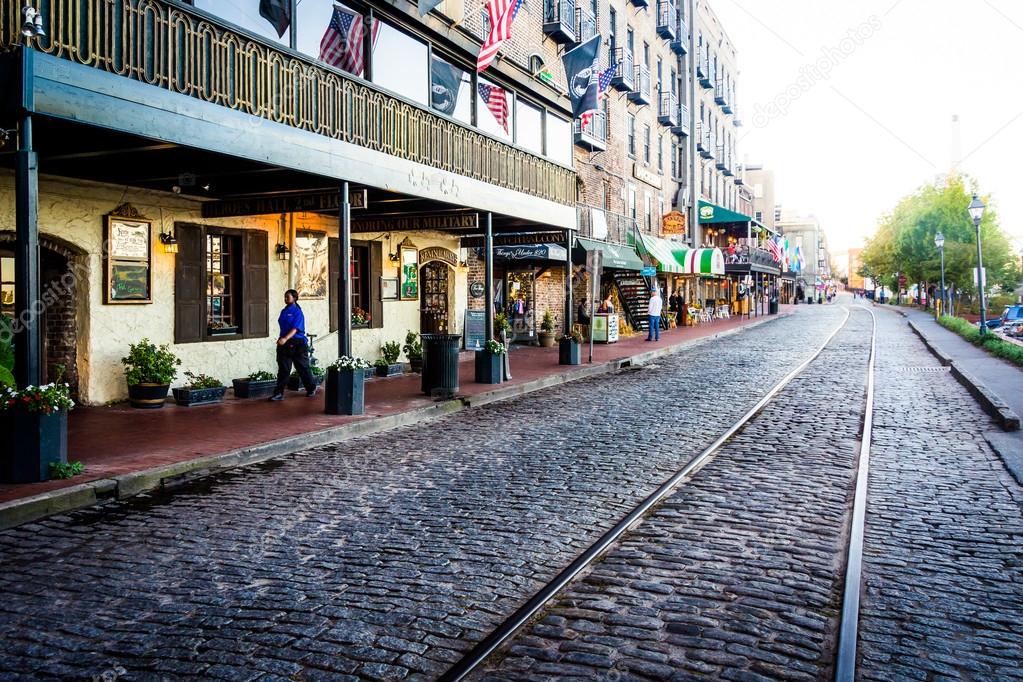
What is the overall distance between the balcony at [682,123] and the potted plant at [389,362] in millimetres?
26985

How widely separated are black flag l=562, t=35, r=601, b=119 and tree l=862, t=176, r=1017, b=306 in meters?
41.1

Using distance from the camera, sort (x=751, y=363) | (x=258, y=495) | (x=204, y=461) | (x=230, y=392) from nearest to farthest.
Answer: (x=258, y=495)
(x=204, y=461)
(x=230, y=392)
(x=751, y=363)

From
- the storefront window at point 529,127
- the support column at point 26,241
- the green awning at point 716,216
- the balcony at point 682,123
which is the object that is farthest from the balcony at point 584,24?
the support column at point 26,241

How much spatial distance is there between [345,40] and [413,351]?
A: 282 inches

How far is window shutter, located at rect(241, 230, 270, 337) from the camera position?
1377cm

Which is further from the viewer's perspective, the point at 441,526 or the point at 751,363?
the point at 751,363

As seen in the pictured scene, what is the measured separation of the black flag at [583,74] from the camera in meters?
17.6

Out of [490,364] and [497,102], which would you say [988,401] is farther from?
[497,102]

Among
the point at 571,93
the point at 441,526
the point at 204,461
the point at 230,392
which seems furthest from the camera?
the point at 571,93

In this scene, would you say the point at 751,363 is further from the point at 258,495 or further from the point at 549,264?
the point at 258,495

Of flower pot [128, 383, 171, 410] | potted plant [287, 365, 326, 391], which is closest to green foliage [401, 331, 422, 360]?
potted plant [287, 365, 326, 391]

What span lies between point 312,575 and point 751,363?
52.7 feet

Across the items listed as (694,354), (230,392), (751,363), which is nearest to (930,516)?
(230,392)

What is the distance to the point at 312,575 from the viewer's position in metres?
4.80
